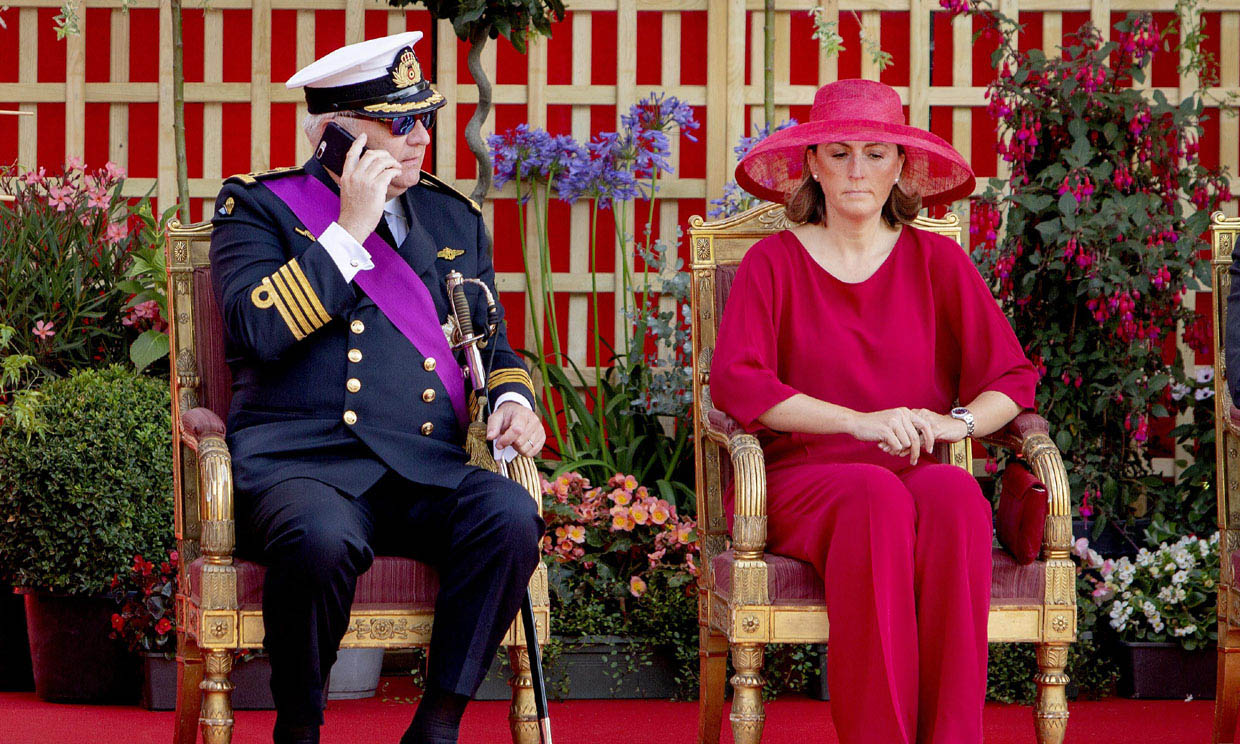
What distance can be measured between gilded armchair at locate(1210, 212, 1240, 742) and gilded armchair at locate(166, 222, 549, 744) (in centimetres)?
145

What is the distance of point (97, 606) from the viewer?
12.6ft

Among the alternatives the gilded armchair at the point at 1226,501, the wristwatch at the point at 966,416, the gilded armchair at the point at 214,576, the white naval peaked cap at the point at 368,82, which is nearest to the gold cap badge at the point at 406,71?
the white naval peaked cap at the point at 368,82

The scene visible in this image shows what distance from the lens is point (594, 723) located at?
375 centimetres

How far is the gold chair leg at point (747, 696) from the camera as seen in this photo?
2852mm

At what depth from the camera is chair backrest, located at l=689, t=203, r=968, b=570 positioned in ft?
10.9

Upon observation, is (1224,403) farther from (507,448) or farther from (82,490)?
(82,490)

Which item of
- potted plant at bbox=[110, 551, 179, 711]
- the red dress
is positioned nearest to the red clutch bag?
the red dress

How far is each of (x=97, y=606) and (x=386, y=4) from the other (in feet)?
6.86

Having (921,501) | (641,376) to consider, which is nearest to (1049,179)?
(641,376)

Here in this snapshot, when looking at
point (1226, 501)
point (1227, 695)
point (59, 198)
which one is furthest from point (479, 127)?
point (1227, 695)

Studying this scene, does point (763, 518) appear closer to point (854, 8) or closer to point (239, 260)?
point (239, 260)

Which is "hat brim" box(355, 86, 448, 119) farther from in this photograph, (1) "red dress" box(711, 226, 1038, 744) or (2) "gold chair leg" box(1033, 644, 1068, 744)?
(2) "gold chair leg" box(1033, 644, 1068, 744)

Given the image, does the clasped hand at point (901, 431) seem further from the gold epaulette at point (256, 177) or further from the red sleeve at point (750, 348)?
the gold epaulette at point (256, 177)

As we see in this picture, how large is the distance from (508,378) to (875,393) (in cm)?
73
